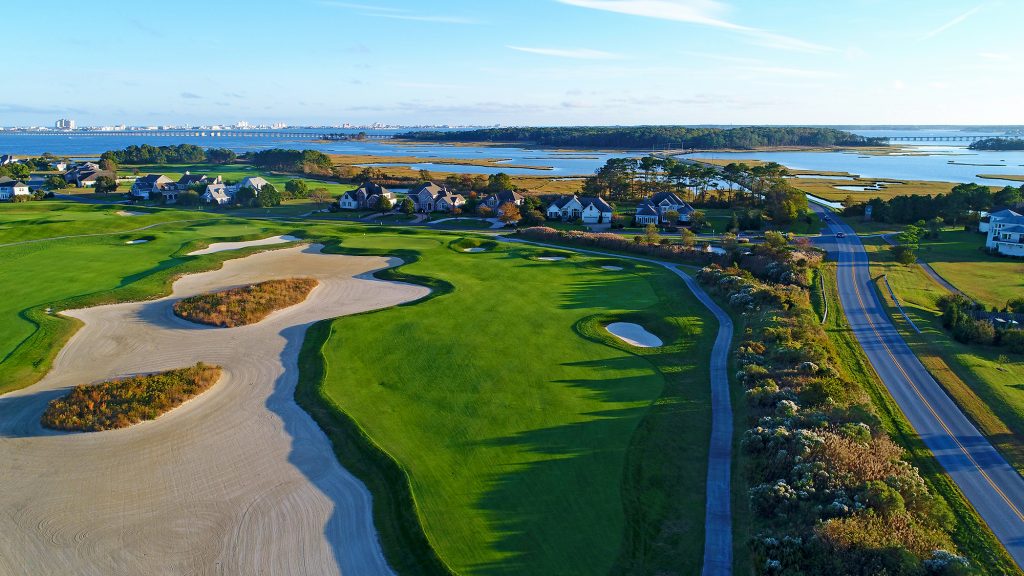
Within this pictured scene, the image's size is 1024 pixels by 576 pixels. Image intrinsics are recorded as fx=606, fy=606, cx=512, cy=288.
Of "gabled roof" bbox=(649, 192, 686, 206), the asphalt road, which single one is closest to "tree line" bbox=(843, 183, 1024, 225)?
"gabled roof" bbox=(649, 192, 686, 206)

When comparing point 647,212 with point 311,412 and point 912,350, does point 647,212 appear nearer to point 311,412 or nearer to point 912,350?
point 912,350

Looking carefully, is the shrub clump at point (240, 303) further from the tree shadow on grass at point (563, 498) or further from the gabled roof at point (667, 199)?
the gabled roof at point (667, 199)

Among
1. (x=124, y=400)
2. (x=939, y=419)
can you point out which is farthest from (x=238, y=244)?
(x=939, y=419)

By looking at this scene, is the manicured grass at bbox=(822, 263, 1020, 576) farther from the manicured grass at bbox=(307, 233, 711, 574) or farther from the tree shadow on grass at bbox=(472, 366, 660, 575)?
the tree shadow on grass at bbox=(472, 366, 660, 575)

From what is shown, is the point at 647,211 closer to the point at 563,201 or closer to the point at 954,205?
the point at 563,201

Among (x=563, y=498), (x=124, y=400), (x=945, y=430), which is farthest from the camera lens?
(x=124, y=400)

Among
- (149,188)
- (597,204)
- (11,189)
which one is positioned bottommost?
(597,204)
